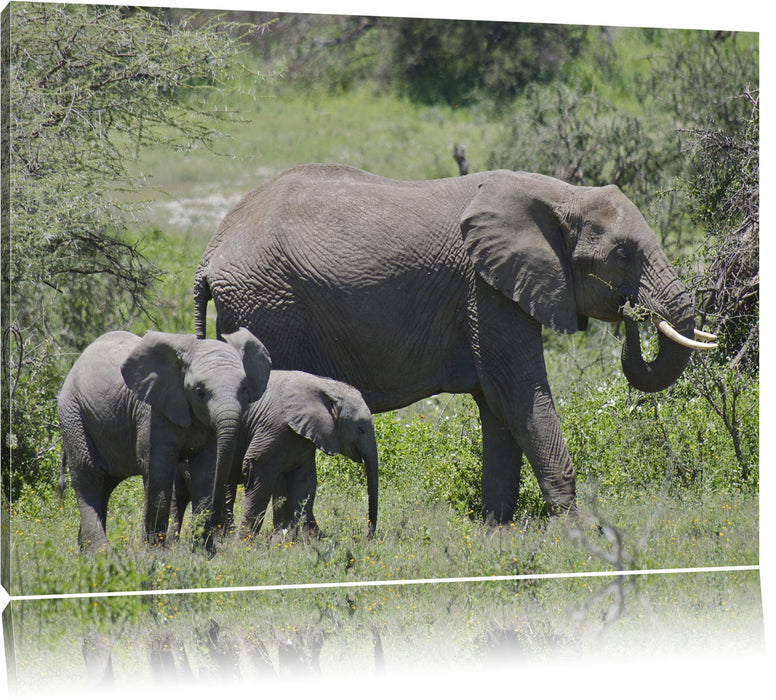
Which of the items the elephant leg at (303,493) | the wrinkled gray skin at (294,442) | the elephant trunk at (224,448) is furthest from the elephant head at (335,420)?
the elephant trunk at (224,448)

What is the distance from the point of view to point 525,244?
27.4 feet

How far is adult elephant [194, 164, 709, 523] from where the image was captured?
8344 millimetres

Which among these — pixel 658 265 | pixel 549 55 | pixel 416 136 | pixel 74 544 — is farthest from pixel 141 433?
pixel 416 136

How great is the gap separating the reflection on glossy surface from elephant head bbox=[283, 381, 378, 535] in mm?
784

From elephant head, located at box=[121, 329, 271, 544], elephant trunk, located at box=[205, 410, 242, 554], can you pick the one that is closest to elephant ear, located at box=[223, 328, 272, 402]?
elephant head, located at box=[121, 329, 271, 544]

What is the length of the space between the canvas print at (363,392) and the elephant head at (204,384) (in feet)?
0.05

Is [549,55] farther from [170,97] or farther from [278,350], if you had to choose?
[278,350]

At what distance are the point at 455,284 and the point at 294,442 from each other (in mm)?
1305

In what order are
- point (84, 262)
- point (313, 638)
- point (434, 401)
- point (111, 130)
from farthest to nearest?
1. point (434, 401)
2. point (111, 130)
3. point (84, 262)
4. point (313, 638)

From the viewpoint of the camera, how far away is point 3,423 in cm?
830

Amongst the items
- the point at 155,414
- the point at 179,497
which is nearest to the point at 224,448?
the point at 155,414

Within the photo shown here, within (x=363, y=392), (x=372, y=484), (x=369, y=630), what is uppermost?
(x=363, y=392)

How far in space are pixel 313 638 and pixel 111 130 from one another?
603 cm

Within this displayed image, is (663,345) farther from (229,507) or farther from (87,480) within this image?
(87,480)
